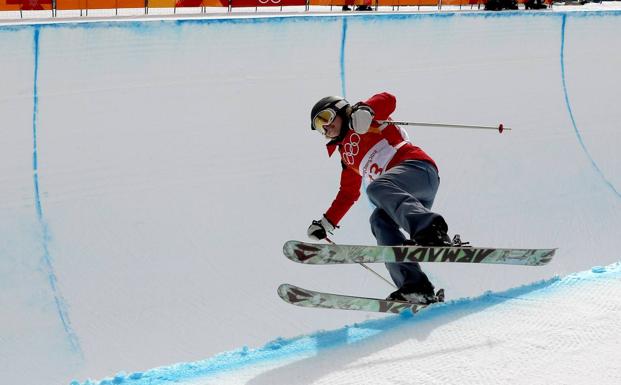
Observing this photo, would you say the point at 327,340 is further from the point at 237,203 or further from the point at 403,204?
the point at 237,203

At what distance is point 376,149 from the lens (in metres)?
4.70

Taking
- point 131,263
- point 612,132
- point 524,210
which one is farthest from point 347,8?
point 131,263

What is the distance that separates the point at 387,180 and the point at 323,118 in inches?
20.2

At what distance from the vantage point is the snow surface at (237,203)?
382cm

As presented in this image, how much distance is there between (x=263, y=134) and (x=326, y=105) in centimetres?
212

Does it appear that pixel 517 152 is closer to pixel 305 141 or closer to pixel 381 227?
pixel 305 141

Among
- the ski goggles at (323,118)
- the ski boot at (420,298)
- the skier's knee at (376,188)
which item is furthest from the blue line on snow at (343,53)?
the ski boot at (420,298)

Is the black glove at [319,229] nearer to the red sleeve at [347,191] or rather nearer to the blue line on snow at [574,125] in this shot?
the red sleeve at [347,191]

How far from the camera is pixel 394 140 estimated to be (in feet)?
15.5

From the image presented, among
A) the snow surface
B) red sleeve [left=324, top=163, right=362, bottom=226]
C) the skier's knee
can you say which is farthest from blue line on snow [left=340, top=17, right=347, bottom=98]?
the skier's knee

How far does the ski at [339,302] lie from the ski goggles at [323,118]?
34.8 inches

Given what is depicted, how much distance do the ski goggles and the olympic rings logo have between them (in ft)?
0.48

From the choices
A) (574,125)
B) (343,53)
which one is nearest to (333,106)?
(343,53)

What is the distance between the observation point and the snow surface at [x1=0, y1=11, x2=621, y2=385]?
3.82 meters
